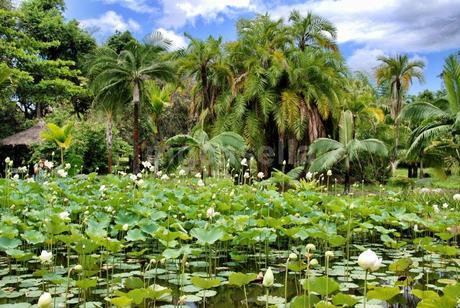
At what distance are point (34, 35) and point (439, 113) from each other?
19782 mm

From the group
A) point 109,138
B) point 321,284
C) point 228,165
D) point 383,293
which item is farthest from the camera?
point 109,138

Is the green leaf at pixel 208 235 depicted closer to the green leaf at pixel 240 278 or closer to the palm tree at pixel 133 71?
the green leaf at pixel 240 278

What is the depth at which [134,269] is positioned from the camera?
441cm

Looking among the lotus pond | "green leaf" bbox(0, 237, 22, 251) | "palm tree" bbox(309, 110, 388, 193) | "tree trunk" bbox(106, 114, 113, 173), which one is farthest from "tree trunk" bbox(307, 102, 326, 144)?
"green leaf" bbox(0, 237, 22, 251)

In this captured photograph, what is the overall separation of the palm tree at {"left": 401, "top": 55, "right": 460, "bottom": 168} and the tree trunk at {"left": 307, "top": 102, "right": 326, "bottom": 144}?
3.54 m

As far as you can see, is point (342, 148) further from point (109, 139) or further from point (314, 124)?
point (109, 139)

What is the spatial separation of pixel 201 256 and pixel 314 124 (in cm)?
1392

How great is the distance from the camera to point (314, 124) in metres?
→ 18.4

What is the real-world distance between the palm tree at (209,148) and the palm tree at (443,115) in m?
5.43

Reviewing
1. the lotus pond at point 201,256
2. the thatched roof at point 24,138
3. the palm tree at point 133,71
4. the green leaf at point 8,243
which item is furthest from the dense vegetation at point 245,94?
the green leaf at point 8,243

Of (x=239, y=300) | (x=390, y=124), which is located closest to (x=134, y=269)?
(x=239, y=300)

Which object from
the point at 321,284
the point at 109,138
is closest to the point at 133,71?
the point at 109,138

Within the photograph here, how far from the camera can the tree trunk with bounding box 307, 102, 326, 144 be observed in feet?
60.0

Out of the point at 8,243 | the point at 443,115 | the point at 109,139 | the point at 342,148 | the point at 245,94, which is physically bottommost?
the point at 8,243
